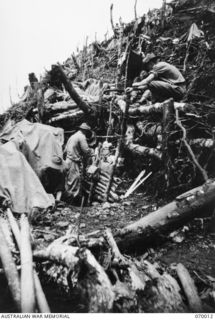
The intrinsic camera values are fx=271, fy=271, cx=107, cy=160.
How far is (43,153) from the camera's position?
5156 millimetres

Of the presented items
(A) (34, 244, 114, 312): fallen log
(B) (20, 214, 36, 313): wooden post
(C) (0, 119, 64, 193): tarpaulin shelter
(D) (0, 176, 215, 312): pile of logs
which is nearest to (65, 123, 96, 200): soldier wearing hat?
(C) (0, 119, 64, 193): tarpaulin shelter

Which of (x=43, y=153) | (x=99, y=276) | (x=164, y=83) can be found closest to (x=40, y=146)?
(x=43, y=153)

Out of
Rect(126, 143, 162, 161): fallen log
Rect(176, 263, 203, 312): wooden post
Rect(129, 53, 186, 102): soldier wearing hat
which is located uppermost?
Rect(129, 53, 186, 102): soldier wearing hat

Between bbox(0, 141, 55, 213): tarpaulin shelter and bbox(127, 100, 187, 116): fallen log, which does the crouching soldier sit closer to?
bbox(0, 141, 55, 213): tarpaulin shelter

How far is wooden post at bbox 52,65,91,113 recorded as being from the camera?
567 cm

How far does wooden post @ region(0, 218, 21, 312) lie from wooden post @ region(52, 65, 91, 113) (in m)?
3.86

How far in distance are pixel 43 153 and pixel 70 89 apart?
1.75 metres

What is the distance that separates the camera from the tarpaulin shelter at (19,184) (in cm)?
416

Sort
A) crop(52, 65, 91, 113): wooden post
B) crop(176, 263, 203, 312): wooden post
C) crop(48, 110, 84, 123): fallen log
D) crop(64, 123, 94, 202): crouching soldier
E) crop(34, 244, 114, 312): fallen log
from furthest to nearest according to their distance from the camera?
1. crop(48, 110, 84, 123): fallen log
2. crop(52, 65, 91, 113): wooden post
3. crop(64, 123, 94, 202): crouching soldier
4. crop(176, 263, 203, 312): wooden post
5. crop(34, 244, 114, 312): fallen log

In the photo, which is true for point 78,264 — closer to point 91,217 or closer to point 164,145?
point 91,217

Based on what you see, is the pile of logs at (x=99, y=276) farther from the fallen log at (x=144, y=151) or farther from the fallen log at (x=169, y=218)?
the fallen log at (x=144, y=151)

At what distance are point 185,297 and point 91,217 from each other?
244 centimetres

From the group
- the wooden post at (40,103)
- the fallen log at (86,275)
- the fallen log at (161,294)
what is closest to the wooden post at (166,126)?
the fallen log at (161,294)

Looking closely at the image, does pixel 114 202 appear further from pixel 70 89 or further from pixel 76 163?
pixel 70 89
